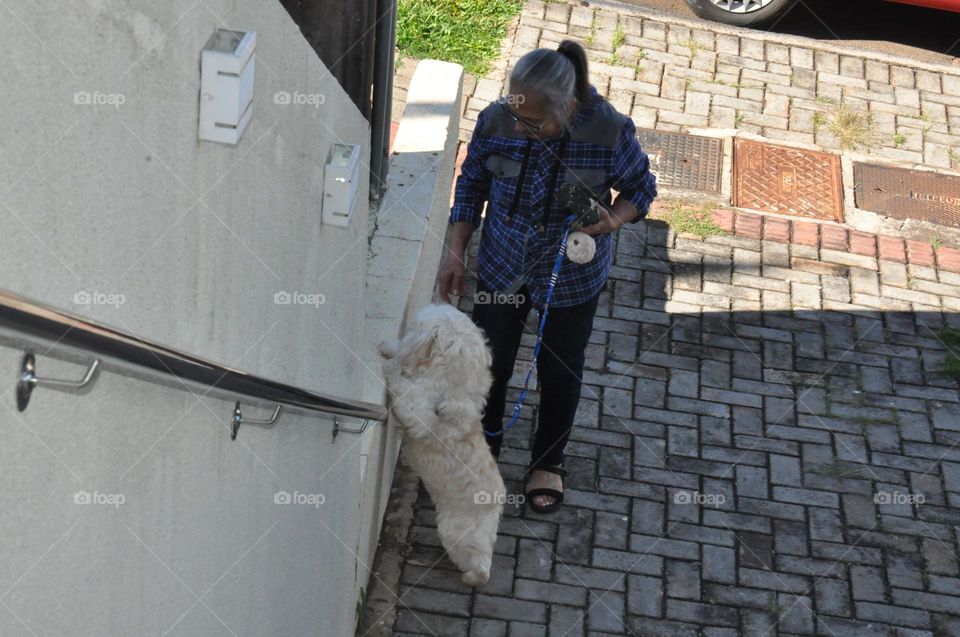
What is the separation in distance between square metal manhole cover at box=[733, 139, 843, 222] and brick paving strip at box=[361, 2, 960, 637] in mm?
168

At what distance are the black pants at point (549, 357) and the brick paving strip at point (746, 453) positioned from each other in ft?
1.20

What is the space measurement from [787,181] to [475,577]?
4.15 meters

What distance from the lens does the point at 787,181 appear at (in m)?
7.88

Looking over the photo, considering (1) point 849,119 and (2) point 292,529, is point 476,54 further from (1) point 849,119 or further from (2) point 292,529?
(2) point 292,529

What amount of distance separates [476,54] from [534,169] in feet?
14.3

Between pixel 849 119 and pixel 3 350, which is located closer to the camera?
pixel 3 350

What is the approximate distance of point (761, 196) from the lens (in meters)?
7.74

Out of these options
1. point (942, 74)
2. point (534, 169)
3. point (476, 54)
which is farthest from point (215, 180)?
point (942, 74)

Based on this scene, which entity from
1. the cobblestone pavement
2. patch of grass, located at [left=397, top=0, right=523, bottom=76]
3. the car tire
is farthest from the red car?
the cobblestone pavement

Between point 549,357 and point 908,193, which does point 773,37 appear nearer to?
point 908,193

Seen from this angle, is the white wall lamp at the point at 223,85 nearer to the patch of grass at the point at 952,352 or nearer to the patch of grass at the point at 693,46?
the patch of grass at the point at 952,352

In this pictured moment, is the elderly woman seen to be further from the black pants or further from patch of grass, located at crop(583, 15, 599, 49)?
patch of grass, located at crop(583, 15, 599, 49)

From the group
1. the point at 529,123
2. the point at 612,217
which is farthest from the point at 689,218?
the point at 529,123

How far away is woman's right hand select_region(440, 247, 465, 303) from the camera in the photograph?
4.93 m
